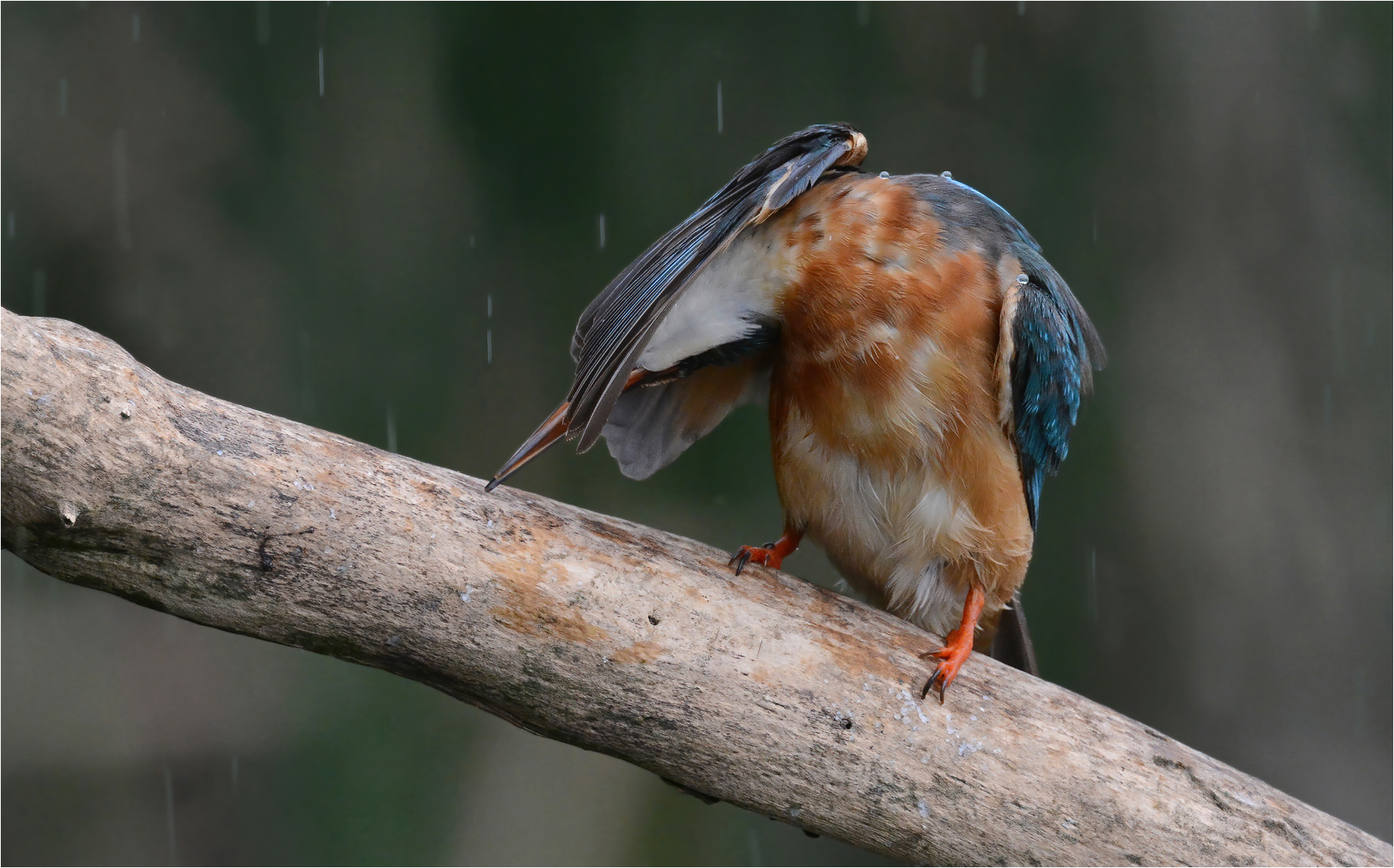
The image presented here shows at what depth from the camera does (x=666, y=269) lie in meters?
1.42

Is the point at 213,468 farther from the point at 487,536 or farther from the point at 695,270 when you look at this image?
the point at 695,270

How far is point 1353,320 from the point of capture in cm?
333

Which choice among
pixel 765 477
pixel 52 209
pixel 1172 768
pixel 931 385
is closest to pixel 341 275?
pixel 52 209

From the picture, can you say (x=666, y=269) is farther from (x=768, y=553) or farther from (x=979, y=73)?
(x=979, y=73)

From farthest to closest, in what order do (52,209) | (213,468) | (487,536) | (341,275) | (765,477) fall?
1. (765,477)
2. (341,275)
3. (52,209)
4. (487,536)
5. (213,468)

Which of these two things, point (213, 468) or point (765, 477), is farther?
point (765, 477)

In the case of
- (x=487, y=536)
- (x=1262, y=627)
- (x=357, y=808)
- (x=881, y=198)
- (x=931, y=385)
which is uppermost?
(x=881, y=198)

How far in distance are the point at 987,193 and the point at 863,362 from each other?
6.58 ft

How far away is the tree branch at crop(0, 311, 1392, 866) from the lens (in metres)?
1.30

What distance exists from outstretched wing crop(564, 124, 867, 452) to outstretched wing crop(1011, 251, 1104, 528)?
0.40 meters

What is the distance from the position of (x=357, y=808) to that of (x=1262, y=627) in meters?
2.95

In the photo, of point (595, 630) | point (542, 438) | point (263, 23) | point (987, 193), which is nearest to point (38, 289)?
point (263, 23)

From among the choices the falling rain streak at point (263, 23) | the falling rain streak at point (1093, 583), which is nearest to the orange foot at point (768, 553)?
the falling rain streak at point (1093, 583)

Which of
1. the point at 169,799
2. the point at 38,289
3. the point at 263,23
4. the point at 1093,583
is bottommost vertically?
the point at 169,799
